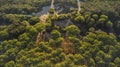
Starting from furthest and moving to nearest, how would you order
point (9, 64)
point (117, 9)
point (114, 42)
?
1. point (117, 9)
2. point (114, 42)
3. point (9, 64)

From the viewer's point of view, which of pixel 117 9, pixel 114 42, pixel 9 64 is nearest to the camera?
pixel 9 64

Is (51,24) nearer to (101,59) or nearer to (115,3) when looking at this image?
(101,59)

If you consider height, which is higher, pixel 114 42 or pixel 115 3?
pixel 115 3

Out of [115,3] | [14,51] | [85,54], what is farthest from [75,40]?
[115,3]

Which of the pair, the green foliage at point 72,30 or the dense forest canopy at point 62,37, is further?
the green foliage at point 72,30

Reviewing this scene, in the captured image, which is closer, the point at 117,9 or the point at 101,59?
the point at 101,59

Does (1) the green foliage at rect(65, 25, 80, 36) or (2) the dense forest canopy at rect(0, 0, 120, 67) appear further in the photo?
(1) the green foliage at rect(65, 25, 80, 36)

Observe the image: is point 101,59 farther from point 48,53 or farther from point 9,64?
point 9,64

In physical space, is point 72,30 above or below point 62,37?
above
